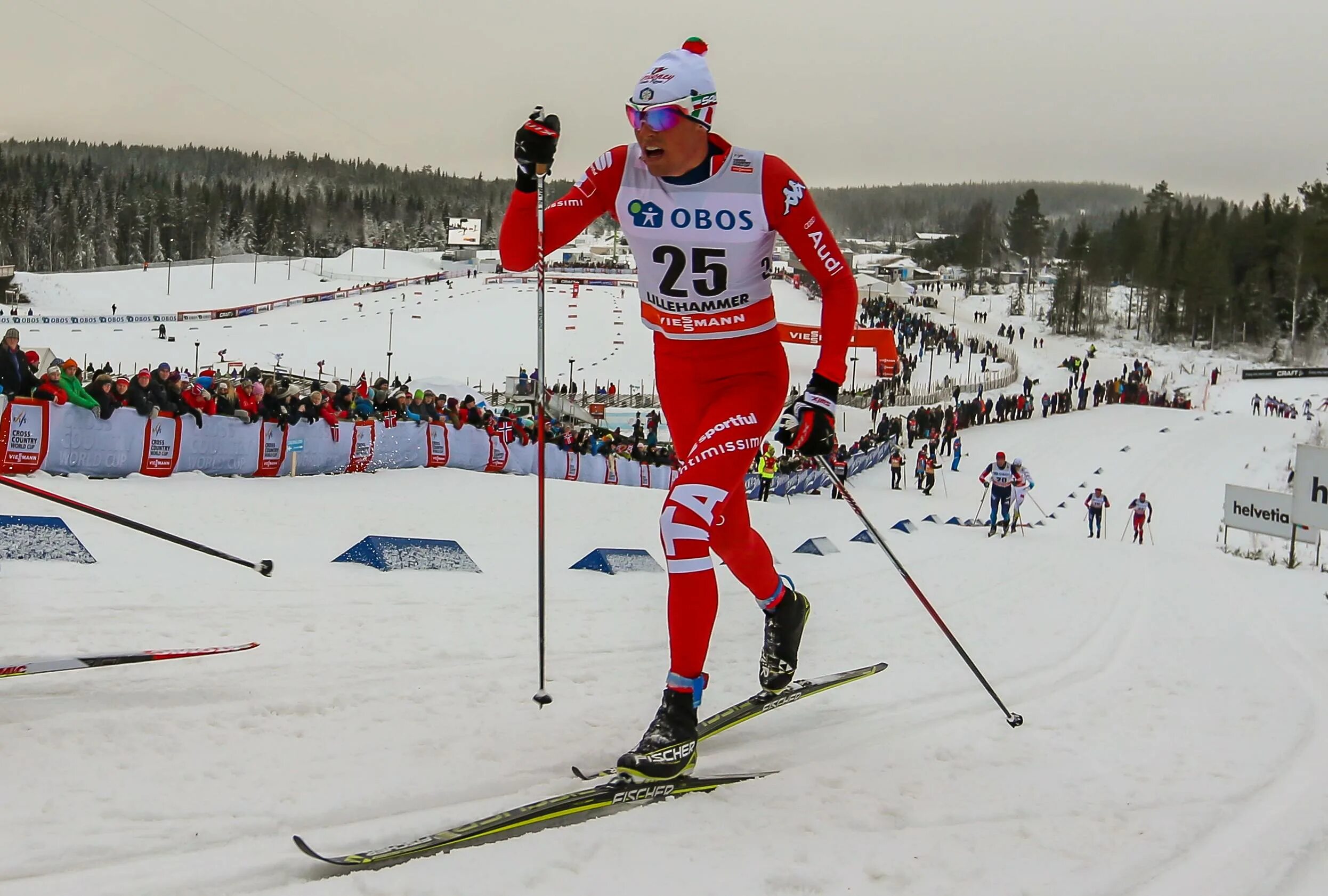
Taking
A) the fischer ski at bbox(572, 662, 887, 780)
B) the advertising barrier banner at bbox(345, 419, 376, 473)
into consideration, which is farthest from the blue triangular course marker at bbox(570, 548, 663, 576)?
the advertising barrier banner at bbox(345, 419, 376, 473)

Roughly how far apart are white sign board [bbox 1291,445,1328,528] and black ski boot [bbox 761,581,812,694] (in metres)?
13.5

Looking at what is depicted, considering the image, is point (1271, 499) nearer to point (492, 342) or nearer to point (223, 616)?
point (223, 616)

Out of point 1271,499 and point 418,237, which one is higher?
point 418,237

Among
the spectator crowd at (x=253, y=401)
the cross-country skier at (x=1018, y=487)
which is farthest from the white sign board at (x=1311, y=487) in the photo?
the spectator crowd at (x=253, y=401)

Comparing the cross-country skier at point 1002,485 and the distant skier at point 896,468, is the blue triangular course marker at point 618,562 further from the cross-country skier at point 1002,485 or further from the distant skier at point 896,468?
the distant skier at point 896,468

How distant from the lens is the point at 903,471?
2872 centimetres

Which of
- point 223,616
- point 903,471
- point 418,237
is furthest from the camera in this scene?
point 418,237

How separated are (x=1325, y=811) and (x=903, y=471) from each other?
25.7m

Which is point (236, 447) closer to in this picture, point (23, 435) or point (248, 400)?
point (248, 400)

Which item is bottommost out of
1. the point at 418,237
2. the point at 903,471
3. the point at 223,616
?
the point at 903,471

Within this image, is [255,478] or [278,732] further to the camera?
[255,478]

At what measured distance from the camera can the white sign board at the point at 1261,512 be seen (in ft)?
55.6

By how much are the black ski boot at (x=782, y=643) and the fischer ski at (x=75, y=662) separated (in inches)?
91.2

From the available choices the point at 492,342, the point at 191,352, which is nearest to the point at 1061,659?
the point at 191,352
